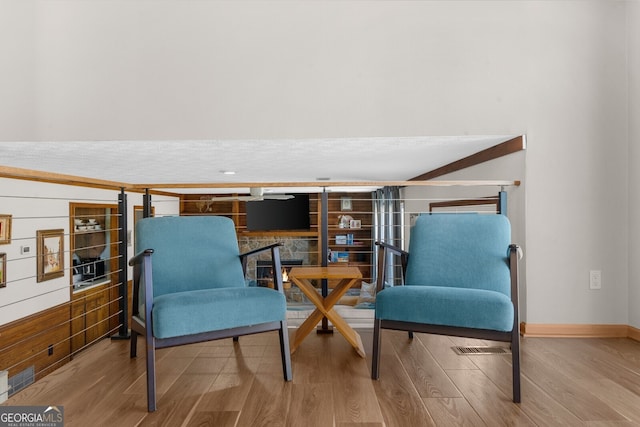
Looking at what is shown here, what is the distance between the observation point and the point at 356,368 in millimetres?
2135

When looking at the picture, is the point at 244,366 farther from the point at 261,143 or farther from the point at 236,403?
the point at 261,143

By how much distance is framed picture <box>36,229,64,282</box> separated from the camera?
5.61 metres

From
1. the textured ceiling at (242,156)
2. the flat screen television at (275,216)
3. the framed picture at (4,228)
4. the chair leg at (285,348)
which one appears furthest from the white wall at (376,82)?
the flat screen television at (275,216)

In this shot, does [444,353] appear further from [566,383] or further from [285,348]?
[285,348]

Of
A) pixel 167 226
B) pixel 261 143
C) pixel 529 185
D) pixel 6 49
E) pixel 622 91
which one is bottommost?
pixel 167 226

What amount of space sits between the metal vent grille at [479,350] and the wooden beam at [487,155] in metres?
1.48

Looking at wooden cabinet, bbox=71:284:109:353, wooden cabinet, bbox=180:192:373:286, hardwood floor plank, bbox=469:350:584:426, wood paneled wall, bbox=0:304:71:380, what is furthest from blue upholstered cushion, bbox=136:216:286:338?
wooden cabinet, bbox=180:192:373:286

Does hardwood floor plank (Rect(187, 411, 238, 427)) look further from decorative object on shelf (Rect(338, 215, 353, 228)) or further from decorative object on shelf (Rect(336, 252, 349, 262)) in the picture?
decorative object on shelf (Rect(338, 215, 353, 228))

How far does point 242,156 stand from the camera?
423cm

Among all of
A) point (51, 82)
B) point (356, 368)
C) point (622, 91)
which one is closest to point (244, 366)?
point (356, 368)

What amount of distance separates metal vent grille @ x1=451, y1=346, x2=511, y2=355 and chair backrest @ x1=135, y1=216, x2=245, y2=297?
4.47 ft

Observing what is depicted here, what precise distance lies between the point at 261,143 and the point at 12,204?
3.84 meters

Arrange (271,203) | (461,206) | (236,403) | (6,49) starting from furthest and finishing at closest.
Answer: (271,203) < (461,206) < (6,49) < (236,403)

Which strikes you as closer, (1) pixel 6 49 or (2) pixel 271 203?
(1) pixel 6 49
